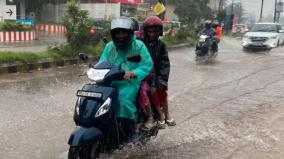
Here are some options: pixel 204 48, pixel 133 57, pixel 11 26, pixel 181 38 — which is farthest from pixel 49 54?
pixel 181 38

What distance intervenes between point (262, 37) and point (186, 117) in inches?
658

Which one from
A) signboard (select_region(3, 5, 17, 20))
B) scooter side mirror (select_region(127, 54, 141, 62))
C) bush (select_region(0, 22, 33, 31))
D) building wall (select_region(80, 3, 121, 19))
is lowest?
bush (select_region(0, 22, 33, 31))

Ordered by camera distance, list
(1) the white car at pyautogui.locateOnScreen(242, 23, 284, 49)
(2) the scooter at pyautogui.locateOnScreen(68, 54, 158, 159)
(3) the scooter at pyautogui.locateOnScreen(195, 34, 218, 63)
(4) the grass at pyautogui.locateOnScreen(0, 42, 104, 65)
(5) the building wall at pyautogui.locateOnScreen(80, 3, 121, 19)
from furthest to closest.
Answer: (5) the building wall at pyautogui.locateOnScreen(80, 3, 121, 19)
(1) the white car at pyautogui.locateOnScreen(242, 23, 284, 49)
(3) the scooter at pyautogui.locateOnScreen(195, 34, 218, 63)
(4) the grass at pyautogui.locateOnScreen(0, 42, 104, 65)
(2) the scooter at pyautogui.locateOnScreen(68, 54, 158, 159)

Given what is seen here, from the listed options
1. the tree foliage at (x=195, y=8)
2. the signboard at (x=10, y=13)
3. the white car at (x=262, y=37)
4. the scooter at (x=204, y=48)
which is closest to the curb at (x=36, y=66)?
the scooter at (x=204, y=48)

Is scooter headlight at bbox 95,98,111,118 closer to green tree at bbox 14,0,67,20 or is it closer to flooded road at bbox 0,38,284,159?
flooded road at bbox 0,38,284,159

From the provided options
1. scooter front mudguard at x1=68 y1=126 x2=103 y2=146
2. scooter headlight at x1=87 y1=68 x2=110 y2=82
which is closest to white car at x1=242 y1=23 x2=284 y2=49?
scooter headlight at x1=87 y1=68 x2=110 y2=82

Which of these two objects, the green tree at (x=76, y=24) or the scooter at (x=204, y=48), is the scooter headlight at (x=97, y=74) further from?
the scooter at (x=204, y=48)

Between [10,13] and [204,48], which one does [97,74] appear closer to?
[204,48]

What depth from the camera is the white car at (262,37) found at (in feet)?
76.3

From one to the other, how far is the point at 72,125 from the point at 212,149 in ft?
7.34

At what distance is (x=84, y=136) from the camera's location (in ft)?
14.6

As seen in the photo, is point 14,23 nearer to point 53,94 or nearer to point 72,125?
point 53,94

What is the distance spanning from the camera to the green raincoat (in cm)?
503

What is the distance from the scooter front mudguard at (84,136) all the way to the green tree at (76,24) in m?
10.7
